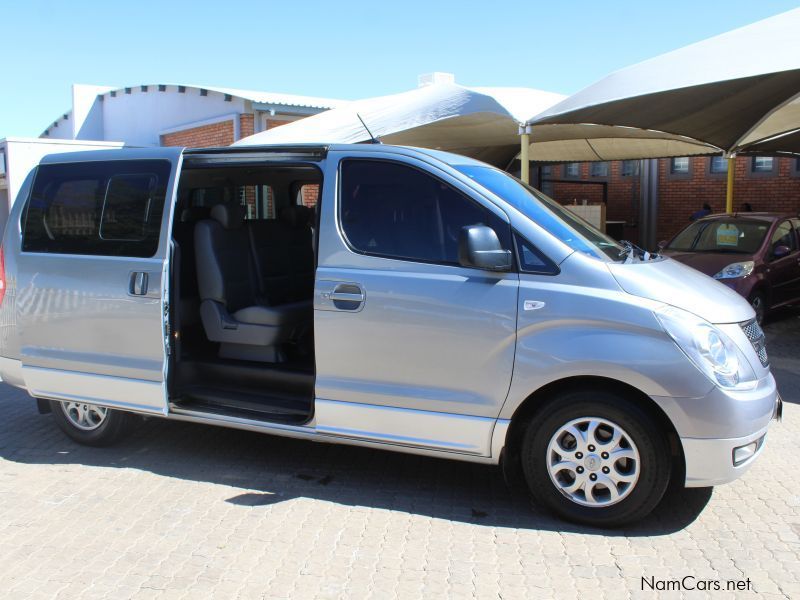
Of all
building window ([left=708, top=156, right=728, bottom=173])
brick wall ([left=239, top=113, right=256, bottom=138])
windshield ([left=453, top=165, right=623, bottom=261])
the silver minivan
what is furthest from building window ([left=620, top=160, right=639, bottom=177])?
the silver minivan

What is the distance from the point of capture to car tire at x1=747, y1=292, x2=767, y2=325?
10089mm

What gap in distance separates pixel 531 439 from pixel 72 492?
2782 millimetres

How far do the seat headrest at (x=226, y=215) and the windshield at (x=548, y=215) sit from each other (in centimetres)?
183

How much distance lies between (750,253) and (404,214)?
786 cm

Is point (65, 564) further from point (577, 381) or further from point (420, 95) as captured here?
point (420, 95)

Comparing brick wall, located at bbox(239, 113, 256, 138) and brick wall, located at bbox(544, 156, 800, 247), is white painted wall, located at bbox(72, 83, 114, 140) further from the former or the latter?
brick wall, located at bbox(544, 156, 800, 247)

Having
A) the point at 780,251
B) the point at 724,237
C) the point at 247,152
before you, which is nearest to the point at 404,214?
the point at 247,152

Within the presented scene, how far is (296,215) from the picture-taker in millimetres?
5910

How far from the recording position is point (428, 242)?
13.4ft

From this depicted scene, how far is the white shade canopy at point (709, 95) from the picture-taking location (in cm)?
855

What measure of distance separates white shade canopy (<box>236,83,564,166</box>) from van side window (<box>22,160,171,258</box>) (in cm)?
525

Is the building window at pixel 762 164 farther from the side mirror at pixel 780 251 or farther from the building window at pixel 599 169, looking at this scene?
the side mirror at pixel 780 251

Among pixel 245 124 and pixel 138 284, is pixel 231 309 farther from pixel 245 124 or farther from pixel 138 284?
pixel 245 124

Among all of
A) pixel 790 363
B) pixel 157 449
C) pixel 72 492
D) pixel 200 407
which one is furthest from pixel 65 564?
pixel 790 363
